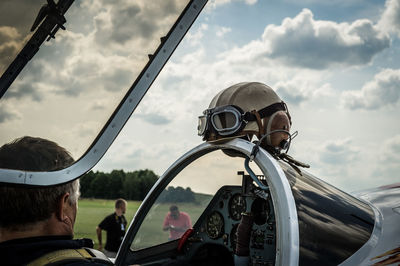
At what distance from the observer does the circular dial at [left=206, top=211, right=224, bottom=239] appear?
2.75 meters

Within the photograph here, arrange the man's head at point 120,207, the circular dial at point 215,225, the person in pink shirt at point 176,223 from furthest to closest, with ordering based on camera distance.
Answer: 1. the man's head at point 120,207
2. the person in pink shirt at point 176,223
3. the circular dial at point 215,225

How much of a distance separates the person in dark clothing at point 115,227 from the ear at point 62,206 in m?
4.99

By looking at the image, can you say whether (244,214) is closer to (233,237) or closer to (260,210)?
(260,210)

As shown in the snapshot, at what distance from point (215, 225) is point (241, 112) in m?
0.87

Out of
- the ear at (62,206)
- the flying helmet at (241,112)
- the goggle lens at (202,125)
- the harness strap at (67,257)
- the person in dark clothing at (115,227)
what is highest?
the flying helmet at (241,112)

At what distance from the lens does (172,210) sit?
290cm

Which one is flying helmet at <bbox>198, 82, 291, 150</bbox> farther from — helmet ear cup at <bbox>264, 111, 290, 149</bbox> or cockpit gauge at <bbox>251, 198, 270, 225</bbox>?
cockpit gauge at <bbox>251, 198, 270, 225</bbox>

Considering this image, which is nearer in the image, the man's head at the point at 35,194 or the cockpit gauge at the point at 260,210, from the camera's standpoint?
the man's head at the point at 35,194

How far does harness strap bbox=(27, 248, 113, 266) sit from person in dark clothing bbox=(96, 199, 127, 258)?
199 inches

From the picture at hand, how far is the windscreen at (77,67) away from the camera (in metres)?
1.41

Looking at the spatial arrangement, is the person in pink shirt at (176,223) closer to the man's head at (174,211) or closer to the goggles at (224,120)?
the man's head at (174,211)

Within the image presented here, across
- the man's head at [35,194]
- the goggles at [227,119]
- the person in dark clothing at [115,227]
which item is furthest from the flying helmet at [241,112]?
the person in dark clothing at [115,227]

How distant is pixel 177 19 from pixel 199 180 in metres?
1.44

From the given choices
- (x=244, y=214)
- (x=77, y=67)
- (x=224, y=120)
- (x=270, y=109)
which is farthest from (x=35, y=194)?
(x=270, y=109)
